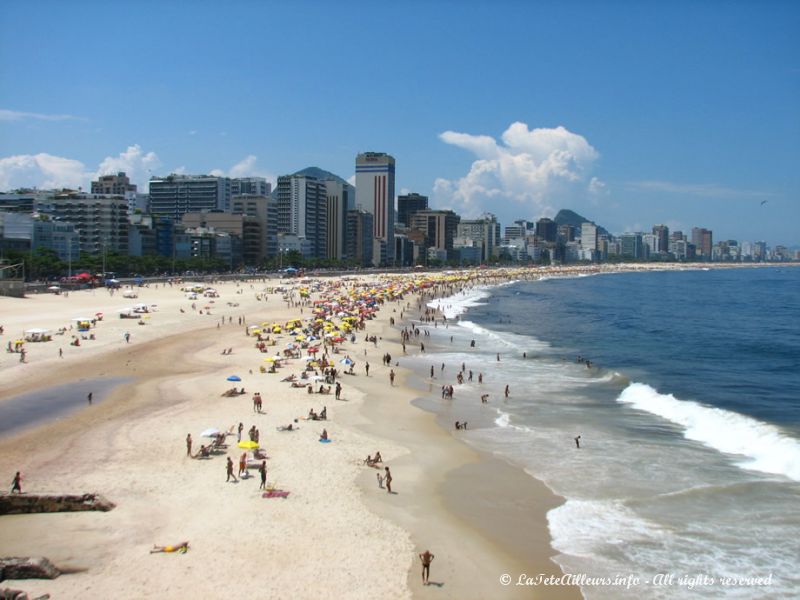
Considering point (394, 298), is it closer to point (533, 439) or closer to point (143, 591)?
point (533, 439)

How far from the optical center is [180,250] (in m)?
142

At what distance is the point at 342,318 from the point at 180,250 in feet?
304

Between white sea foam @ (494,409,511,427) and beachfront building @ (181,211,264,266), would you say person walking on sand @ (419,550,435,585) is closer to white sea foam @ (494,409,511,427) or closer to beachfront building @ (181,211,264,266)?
white sea foam @ (494,409,511,427)

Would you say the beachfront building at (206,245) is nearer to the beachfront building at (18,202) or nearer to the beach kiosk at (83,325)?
the beachfront building at (18,202)

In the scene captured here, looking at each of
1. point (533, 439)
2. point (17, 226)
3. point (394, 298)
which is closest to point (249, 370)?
point (533, 439)

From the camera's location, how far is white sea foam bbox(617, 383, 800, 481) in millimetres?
22734

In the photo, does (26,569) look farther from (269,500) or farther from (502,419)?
(502,419)

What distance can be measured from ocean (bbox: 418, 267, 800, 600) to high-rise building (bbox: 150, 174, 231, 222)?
472 ft

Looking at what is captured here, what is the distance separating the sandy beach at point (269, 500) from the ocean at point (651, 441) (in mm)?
1517

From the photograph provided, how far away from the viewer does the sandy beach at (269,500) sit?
556 inches

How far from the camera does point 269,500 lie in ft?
59.5

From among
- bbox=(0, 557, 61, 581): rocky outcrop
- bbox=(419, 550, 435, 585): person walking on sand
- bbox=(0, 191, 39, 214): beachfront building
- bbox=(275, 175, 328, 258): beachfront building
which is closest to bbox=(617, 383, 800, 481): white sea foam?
bbox=(419, 550, 435, 585): person walking on sand

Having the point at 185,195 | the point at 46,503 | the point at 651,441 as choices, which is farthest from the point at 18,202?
the point at 651,441

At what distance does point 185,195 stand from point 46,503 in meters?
183
